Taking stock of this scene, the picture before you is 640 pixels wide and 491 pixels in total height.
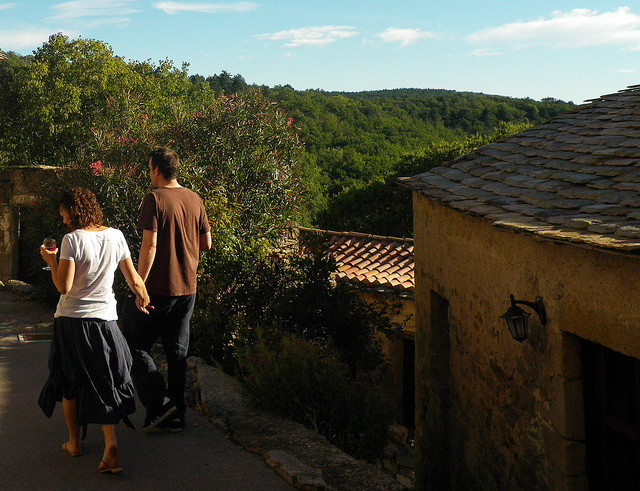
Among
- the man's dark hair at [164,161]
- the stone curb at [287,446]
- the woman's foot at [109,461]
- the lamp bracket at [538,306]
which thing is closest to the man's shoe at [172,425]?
the stone curb at [287,446]

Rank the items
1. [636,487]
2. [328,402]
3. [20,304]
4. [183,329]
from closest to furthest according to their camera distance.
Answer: [636,487]
[183,329]
[328,402]
[20,304]

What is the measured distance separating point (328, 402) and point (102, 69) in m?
22.1

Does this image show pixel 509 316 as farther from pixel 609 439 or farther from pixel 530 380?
pixel 609 439

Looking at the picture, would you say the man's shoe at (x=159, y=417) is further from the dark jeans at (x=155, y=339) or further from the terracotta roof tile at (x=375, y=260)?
the terracotta roof tile at (x=375, y=260)

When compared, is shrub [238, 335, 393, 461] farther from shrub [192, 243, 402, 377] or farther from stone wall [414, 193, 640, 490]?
shrub [192, 243, 402, 377]

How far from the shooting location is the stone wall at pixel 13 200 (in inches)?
508

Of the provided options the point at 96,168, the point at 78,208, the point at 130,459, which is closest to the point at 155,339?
the point at 130,459

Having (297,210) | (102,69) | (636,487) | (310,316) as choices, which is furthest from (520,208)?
(102,69)

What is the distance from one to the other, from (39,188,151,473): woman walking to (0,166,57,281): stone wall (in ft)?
30.7

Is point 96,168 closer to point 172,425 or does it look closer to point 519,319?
point 172,425

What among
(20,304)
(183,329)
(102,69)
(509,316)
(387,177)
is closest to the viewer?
(509,316)

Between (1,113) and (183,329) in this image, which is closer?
(183,329)

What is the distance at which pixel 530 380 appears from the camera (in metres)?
4.21

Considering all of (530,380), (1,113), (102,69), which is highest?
(102,69)
